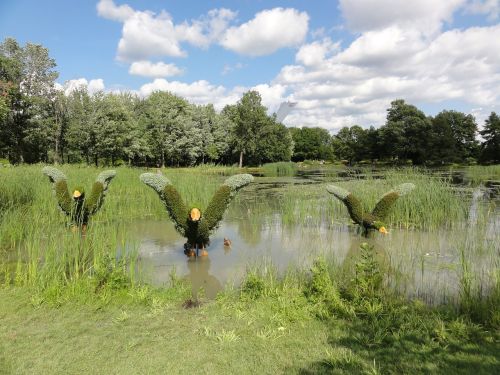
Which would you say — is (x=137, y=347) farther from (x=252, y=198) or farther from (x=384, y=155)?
(x=384, y=155)

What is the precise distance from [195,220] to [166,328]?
262cm

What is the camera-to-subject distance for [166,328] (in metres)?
3.64

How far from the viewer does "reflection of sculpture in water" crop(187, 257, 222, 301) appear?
196 inches

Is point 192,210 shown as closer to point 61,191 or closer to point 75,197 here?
point 75,197

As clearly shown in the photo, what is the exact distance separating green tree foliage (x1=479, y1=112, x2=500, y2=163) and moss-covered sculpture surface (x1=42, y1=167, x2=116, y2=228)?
47.1 metres

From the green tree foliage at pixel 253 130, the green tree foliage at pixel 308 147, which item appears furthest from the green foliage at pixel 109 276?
the green tree foliage at pixel 308 147

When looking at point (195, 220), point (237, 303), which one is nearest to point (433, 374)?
point (237, 303)

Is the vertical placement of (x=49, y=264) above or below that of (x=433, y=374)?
above

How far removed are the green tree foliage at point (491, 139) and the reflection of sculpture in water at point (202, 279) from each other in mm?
46666

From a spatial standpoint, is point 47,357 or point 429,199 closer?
point 47,357

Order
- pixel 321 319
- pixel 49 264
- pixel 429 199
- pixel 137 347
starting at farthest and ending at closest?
pixel 429 199, pixel 49 264, pixel 321 319, pixel 137 347

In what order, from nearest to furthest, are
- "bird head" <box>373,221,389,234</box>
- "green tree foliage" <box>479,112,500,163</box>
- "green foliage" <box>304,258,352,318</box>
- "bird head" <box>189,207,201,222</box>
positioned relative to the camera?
"green foliage" <box>304,258,352,318</box>, "bird head" <box>189,207,201,222</box>, "bird head" <box>373,221,389,234</box>, "green tree foliage" <box>479,112,500,163</box>

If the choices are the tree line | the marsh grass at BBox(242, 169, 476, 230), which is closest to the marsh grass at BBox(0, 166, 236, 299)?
the marsh grass at BBox(242, 169, 476, 230)

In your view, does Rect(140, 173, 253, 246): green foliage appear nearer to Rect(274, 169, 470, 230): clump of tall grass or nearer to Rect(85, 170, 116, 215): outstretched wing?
Rect(85, 170, 116, 215): outstretched wing
